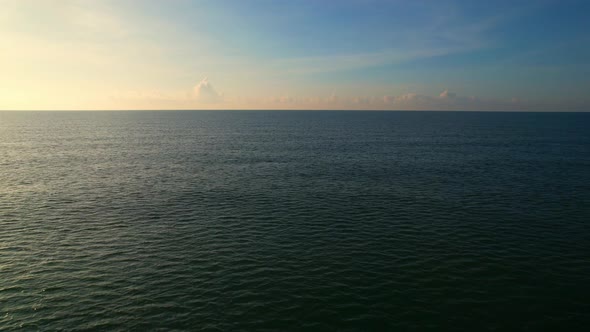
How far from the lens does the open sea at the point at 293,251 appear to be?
95.3ft

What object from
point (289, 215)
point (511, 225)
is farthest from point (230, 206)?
point (511, 225)

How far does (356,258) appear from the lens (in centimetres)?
4000

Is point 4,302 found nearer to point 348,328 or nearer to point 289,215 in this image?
point 348,328

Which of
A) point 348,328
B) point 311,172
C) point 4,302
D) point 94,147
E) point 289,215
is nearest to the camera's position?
point 348,328

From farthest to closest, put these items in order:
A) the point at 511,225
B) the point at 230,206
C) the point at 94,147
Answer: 1. the point at 94,147
2. the point at 230,206
3. the point at 511,225

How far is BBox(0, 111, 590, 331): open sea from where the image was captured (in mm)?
29047

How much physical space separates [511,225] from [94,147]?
14806 centimetres

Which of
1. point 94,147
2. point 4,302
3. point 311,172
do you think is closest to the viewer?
point 4,302

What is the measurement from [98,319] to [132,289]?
478 centimetres

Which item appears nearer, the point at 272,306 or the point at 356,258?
the point at 272,306

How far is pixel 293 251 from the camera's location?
42.0m

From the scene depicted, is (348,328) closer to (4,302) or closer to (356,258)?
(356,258)

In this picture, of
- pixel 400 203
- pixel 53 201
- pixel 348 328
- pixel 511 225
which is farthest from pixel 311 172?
pixel 348 328

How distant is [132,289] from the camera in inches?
1276
